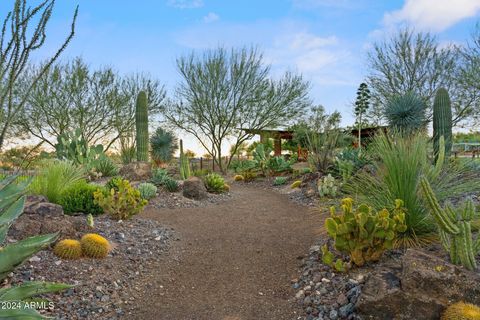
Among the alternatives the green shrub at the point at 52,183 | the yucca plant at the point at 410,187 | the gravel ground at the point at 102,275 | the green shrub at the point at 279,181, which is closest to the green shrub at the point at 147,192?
the green shrub at the point at 52,183

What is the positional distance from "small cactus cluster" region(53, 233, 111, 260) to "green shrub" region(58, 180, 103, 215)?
257cm

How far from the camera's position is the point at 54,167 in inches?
313

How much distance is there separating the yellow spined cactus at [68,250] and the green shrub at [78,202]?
268cm

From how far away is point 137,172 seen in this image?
13.0 m

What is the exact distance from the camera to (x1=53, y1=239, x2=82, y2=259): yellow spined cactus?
443 cm

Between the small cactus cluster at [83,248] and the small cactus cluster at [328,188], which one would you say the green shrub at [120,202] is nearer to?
the small cactus cluster at [83,248]

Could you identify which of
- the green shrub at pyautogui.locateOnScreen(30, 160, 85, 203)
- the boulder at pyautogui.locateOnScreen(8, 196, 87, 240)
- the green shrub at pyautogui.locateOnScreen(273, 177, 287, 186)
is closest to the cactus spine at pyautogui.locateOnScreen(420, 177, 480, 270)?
the boulder at pyautogui.locateOnScreen(8, 196, 87, 240)

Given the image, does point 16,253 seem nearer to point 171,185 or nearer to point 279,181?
point 171,185

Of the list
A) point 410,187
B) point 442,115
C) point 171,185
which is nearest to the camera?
point 410,187

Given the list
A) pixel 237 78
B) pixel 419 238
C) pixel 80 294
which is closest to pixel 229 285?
pixel 80 294

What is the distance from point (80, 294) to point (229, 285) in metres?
1.55

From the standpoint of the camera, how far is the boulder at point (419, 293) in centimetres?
313

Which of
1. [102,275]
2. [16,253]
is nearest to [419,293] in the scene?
[16,253]

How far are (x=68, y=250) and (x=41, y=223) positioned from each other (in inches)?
26.0
